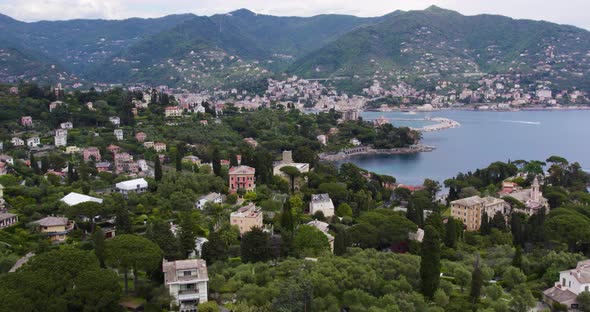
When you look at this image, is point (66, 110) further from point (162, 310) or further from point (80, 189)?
point (162, 310)

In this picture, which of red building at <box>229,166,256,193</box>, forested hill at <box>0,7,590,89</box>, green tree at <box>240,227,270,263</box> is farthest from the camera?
forested hill at <box>0,7,590,89</box>

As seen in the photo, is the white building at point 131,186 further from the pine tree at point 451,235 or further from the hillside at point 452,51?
the hillside at point 452,51

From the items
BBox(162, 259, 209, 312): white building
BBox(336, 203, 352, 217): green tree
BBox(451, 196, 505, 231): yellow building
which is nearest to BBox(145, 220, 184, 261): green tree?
BBox(162, 259, 209, 312): white building

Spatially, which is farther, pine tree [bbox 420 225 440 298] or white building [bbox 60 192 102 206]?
white building [bbox 60 192 102 206]

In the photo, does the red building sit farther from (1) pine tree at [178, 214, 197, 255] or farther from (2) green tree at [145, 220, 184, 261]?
(2) green tree at [145, 220, 184, 261]

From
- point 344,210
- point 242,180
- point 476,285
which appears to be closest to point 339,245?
point 476,285

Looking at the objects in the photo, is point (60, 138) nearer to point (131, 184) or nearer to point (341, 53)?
point (131, 184)
